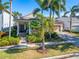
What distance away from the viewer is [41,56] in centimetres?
2530

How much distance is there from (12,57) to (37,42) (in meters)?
9.10

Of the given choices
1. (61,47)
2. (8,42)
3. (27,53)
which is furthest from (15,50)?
(61,47)

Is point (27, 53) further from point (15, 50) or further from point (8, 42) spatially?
point (8, 42)

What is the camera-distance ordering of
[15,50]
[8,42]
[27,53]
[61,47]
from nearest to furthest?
[27,53] → [15,50] → [61,47] → [8,42]

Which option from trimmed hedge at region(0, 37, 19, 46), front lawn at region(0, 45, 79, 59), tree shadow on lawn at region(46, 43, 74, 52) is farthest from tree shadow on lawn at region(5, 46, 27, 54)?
tree shadow on lawn at region(46, 43, 74, 52)

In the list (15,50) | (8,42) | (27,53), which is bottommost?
(27,53)

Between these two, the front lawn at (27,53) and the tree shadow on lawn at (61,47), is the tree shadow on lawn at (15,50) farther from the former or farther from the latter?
the tree shadow on lawn at (61,47)

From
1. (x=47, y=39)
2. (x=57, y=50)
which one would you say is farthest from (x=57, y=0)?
(x=57, y=50)

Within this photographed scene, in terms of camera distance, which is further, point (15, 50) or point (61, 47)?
point (61, 47)

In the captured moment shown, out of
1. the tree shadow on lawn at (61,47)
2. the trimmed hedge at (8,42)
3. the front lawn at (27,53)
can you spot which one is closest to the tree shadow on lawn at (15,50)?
the front lawn at (27,53)

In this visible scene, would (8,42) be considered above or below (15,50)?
above

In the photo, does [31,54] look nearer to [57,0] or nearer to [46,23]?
[46,23]

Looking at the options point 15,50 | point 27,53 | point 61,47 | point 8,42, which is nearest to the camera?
point 27,53

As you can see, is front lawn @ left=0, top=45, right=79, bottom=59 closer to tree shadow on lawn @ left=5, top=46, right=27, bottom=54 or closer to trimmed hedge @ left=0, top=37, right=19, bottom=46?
tree shadow on lawn @ left=5, top=46, right=27, bottom=54
